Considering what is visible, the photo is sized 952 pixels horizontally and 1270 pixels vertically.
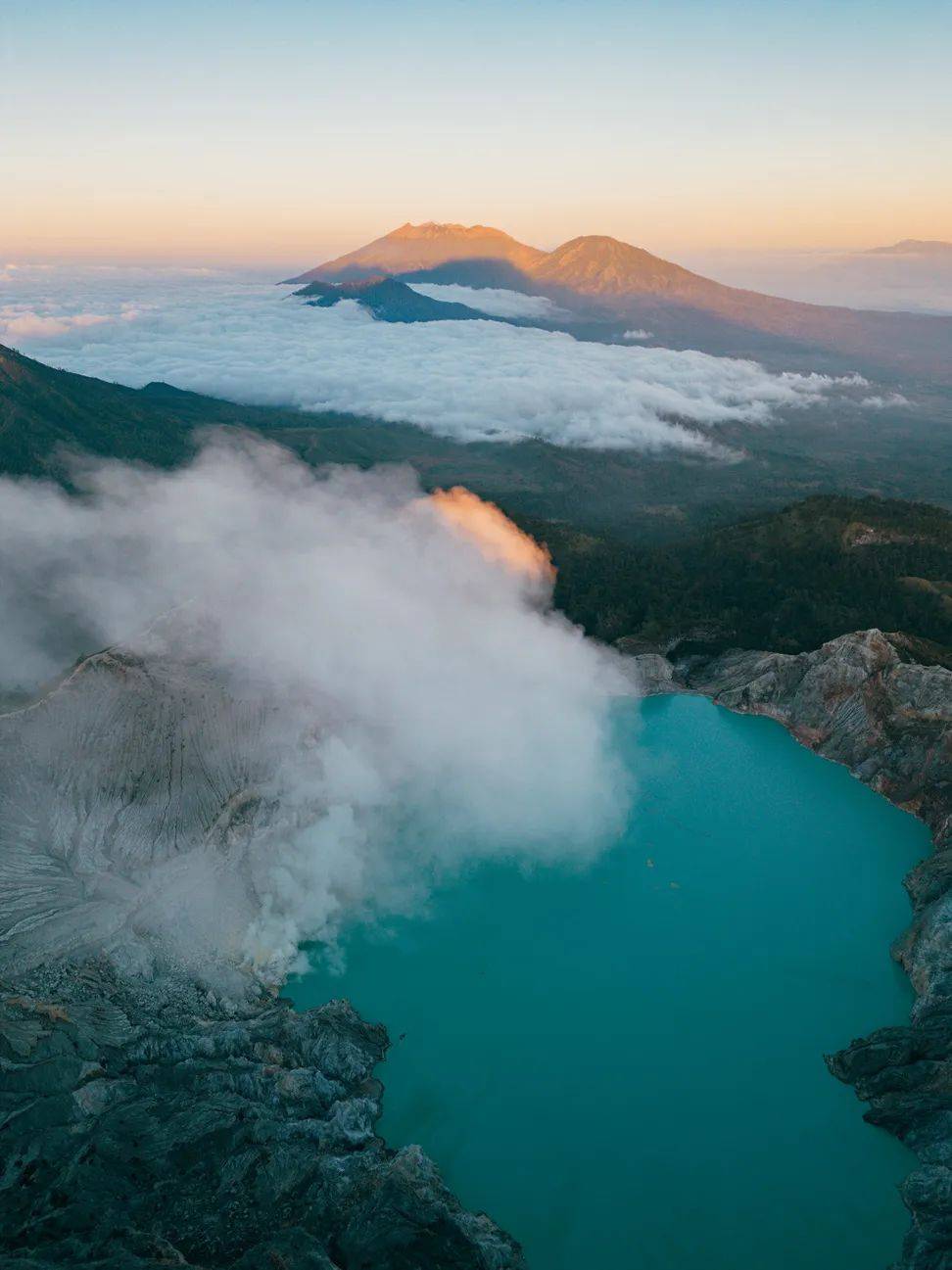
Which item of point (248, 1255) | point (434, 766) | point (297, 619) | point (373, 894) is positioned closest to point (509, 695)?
point (434, 766)

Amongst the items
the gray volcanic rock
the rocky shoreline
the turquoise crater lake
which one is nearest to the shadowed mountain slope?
the turquoise crater lake

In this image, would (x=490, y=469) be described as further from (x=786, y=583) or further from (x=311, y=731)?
(x=311, y=731)

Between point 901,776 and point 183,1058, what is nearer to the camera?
point 183,1058

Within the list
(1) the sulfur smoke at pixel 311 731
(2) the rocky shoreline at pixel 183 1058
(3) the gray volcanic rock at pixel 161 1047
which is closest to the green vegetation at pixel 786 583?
(1) the sulfur smoke at pixel 311 731

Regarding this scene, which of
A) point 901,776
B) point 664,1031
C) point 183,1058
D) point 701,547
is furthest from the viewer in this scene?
point 701,547

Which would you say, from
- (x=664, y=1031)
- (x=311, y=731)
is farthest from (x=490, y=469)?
(x=664, y=1031)

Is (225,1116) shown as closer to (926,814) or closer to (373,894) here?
(373,894)

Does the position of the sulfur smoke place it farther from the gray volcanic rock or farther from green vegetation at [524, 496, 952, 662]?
green vegetation at [524, 496, 952, 662]
